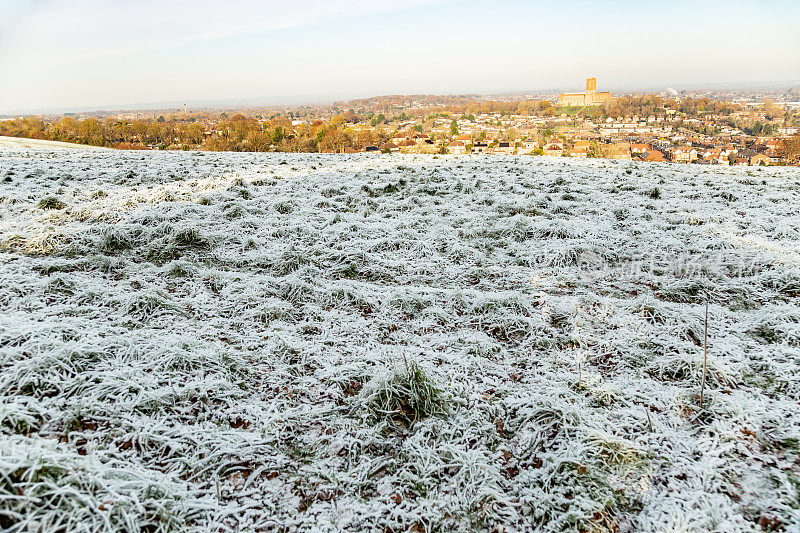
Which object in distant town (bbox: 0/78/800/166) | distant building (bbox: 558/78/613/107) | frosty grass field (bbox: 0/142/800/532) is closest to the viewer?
frosty grass field (bbox: 0/142/800/532)

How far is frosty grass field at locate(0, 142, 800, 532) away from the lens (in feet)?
6.49

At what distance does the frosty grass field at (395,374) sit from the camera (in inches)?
77.9

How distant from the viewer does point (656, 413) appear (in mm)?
2609

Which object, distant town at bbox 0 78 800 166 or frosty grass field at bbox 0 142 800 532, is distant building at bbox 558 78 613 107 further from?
frosty grass field at bbox 0 142 800 532

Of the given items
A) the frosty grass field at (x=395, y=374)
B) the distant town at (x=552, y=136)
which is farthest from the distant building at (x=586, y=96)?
the frosty grass field at (x=395, y=374)

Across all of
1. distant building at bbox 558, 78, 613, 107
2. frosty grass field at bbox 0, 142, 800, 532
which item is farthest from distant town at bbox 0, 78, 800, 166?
distant building at bbox 558, 78, 613, 107

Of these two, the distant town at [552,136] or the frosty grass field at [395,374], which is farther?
the distant town at [552,136]

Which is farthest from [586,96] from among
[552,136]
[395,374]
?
[395,374]

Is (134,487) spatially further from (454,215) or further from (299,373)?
(454,215)

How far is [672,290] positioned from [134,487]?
5.21 m

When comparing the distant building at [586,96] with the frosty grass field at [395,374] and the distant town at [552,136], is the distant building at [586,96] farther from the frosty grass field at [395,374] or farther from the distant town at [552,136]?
the frosty grass field at [395,374]

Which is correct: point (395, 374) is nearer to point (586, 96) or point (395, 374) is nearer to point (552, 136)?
point (552, 136)

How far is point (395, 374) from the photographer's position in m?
2.80

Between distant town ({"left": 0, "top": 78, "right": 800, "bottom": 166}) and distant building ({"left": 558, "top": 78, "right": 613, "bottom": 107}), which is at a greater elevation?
distant building ({"left": 558, "top": 78, "right": 613, "bottom": 107})
